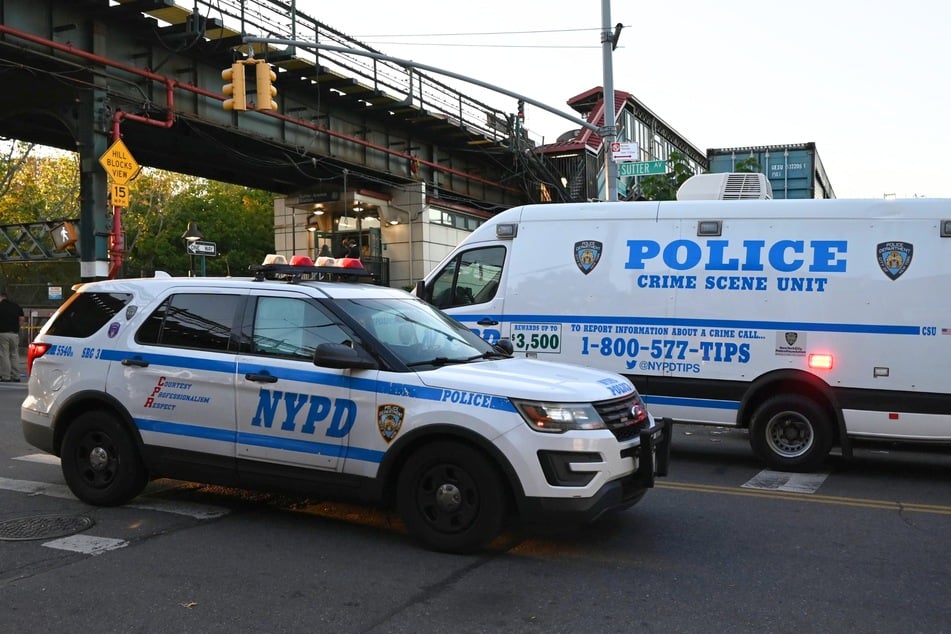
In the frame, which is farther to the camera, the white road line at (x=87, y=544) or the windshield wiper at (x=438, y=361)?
the windshield wiper at (x=438, y=361)

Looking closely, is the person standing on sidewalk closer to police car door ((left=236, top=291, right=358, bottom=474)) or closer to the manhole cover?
the manhole cover

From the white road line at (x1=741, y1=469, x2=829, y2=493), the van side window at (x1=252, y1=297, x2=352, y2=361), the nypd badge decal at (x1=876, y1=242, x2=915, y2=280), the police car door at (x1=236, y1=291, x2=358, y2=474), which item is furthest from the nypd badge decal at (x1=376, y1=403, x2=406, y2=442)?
the nypd badge decal at (x1=876, y1=242, x2=915, y2=280)

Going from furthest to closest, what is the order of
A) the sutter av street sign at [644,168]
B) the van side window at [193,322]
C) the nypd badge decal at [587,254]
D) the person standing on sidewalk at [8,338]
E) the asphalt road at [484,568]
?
the person standing on sidewalk at [8,338]
the sutter av street sign at [644,168]
the nypd badge decal at [587,254]
the van side window at [193,322]
the asphalt road at [484,568]

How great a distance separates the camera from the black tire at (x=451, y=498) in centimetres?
507

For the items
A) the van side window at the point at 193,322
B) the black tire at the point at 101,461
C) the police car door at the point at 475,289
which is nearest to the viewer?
the van side window at the point at 193,322

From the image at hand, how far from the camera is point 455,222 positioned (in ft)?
109

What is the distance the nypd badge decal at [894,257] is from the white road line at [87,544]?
697 centimetres

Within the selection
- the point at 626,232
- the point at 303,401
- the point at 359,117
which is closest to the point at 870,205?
the point at 626,232

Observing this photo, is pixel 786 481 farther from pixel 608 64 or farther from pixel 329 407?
pixel 608 64

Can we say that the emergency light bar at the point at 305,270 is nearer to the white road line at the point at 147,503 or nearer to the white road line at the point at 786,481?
the white road line at the point at 147,503

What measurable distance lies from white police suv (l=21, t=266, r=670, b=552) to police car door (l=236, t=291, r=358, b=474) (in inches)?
0.4

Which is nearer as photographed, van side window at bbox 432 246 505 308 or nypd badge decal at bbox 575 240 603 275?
nypd badge decal at bbox 575 240 603 275

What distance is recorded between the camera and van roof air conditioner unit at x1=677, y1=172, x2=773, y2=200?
1006 centimetres

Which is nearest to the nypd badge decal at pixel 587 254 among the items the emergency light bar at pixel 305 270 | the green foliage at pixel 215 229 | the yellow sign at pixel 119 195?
the emergency light bar at pixel 305 270
